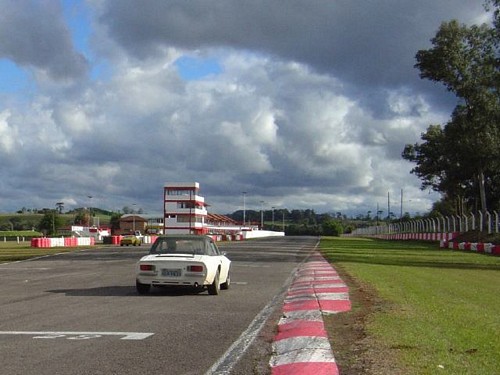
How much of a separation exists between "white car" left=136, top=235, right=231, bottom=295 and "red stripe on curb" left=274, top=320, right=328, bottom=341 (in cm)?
438

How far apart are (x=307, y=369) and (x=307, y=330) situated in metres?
2.47

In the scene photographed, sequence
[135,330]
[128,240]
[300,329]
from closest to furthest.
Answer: [300,329] < [135,330] < [128,240]

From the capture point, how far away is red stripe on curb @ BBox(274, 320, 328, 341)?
853 centimetres

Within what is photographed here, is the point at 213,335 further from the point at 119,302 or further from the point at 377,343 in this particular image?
the point at 119,302

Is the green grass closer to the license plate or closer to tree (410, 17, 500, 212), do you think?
the license plate

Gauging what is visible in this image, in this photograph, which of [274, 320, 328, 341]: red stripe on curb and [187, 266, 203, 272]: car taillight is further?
[187, 266, 203, 272]: car taillight

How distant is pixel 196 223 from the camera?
122688mm

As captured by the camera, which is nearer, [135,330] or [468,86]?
[135,330]

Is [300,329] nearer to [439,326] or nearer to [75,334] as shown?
[439,326]

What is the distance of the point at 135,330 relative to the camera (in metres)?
9.15

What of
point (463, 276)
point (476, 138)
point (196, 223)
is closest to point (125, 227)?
point (196, 223)

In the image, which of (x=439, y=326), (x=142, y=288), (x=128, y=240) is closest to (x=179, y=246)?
(x=142, y=288)

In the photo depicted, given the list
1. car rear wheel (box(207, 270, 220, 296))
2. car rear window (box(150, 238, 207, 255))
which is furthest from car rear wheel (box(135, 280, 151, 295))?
car rear wheel (box(207, 270, 220, 296))

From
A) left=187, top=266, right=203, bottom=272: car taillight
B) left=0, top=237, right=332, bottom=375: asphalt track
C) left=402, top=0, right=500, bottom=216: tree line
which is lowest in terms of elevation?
left=0, top=237, right=332, bottom=375: asphalt track
